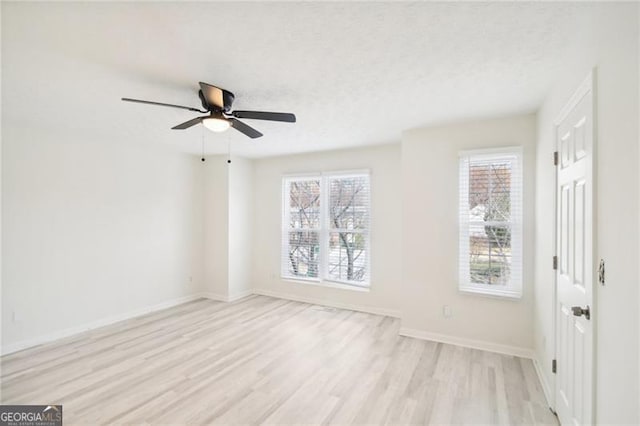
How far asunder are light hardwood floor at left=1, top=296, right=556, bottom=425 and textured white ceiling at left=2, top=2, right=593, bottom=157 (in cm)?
260

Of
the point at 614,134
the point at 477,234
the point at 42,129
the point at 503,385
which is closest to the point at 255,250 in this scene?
the point at 42,129

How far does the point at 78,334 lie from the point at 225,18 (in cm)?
441

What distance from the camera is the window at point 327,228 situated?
4902mm

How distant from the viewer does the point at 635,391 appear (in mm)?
1112

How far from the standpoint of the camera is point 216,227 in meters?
5.55

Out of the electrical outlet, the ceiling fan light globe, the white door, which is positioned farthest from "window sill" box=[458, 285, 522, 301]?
the ceiling fan light globe

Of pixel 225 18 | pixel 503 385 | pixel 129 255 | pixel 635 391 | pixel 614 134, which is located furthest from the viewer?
pixel 129 255

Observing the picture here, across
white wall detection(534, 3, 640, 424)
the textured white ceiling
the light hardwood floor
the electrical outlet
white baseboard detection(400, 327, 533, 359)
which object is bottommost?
the light hardwood floor

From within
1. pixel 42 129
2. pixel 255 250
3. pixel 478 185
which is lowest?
pixel 255 250

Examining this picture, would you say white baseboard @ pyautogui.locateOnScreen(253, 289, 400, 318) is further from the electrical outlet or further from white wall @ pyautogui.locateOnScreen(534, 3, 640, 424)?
white wall @ pyautogui.locateOnScreen(534, 3, 640, 424)

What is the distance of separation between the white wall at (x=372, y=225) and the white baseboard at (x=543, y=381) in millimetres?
1857

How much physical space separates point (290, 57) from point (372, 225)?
319 centimetres

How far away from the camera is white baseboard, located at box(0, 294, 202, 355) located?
3.43m

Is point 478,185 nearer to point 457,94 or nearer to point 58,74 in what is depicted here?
point 457,94
